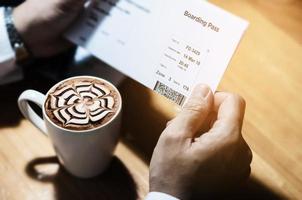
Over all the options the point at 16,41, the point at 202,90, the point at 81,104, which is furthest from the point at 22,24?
the point at 202,90

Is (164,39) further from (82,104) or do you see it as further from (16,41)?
(16,41)

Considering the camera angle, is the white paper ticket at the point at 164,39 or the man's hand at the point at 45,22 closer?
the white paper ticket at the point at 164,39

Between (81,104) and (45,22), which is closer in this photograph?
(81,104)

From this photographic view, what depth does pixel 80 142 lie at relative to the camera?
52 cm

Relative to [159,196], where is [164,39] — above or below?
above

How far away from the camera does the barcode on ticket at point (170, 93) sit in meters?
0.56

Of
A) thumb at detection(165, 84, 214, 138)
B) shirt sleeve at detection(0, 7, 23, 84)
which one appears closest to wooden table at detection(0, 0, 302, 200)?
shirt sleeve at detection(0, 7, 23, 84)

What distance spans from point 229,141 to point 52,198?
0.84 ft

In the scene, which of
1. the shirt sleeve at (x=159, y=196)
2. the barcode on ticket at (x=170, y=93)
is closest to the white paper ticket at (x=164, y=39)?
the barcode on ticket at (x=170, y=93)

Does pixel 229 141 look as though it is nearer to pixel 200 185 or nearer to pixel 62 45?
pixel 200 185

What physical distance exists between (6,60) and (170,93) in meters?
0.29

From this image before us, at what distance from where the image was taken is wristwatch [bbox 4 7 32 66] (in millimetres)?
685

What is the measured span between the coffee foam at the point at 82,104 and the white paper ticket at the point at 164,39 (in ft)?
0.23

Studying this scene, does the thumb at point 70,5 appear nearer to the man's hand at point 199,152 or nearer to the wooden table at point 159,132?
the wooden table at point 159,132
